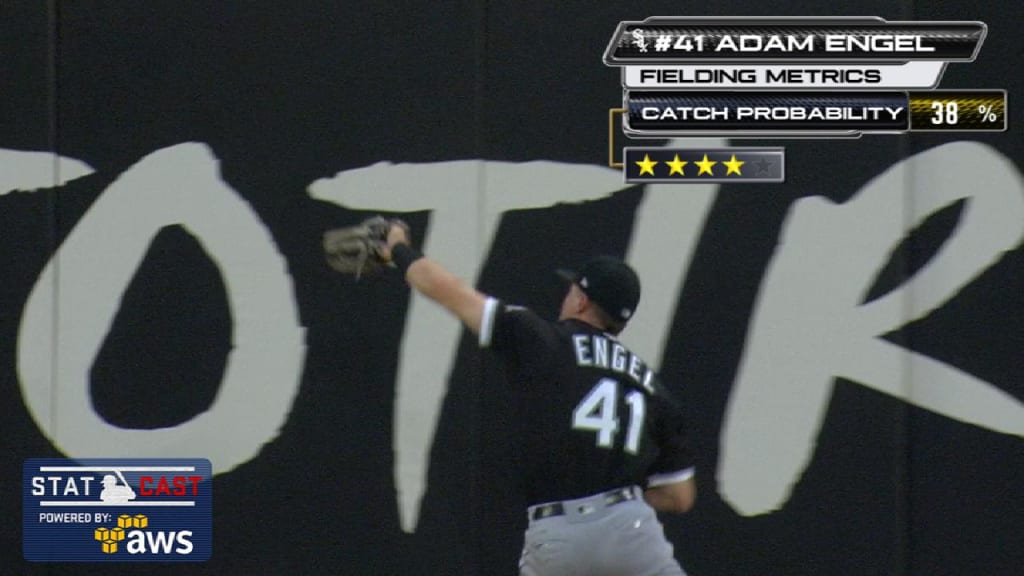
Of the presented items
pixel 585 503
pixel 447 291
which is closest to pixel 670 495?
pixel 585 503

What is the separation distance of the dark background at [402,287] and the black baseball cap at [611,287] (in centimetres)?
113

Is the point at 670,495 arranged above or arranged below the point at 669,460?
below

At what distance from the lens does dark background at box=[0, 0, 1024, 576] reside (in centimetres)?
618

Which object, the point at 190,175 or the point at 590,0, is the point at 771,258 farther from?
the point at 190,175

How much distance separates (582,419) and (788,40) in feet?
7.10

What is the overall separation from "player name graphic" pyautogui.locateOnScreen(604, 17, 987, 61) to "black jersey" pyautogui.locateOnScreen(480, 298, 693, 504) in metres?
1.66

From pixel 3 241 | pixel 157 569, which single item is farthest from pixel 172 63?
pixel 157 569

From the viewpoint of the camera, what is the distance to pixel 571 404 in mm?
4906
